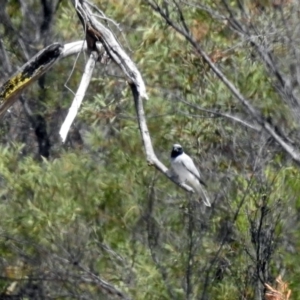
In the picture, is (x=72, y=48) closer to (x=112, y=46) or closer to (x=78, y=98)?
(x=112, y=46)

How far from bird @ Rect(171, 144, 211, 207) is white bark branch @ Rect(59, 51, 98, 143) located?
12.7 feet

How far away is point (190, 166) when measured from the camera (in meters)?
8.06

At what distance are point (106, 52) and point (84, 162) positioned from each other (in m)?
4.60

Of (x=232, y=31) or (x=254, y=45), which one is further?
(x=232, y=31)

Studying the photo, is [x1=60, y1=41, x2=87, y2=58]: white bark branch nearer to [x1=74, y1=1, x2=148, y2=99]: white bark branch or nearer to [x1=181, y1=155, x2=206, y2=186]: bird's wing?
[x1=74, y1=1, x2=148, y2=99]: white bark branch

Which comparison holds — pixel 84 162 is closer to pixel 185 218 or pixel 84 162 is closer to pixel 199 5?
pixel 185 218

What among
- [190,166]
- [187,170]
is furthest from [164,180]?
[187,170]

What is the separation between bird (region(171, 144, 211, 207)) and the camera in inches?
307

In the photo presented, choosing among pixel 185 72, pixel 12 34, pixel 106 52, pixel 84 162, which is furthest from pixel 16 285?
pixel 106 52

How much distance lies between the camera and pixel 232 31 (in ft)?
27.4

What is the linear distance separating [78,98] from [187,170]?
4341 millimetres

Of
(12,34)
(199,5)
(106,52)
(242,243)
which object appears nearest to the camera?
(106,52)

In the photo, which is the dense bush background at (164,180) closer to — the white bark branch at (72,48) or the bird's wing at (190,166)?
the bird's wing at (190,166)

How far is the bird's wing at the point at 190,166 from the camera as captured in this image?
7.96 m
